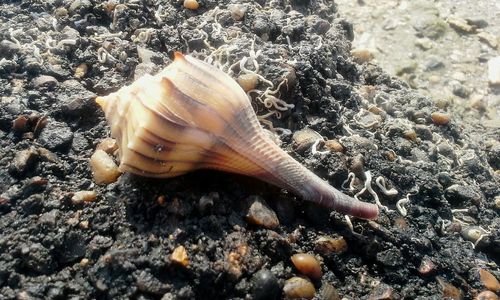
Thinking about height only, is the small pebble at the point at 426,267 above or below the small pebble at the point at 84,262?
below

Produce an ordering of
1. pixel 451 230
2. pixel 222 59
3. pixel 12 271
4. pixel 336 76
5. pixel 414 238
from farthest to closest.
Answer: pixel 336 76, pixel 222 59, pixel 451 230, pixel 414 238, pixel 12 271

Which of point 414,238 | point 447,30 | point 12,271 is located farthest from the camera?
point 447,30

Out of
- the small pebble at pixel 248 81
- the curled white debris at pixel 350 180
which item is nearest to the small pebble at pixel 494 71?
the curled white debris at pixel 350 180

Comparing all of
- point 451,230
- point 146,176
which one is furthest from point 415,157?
point 146,176

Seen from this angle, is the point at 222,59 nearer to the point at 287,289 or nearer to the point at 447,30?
the point at 287,289

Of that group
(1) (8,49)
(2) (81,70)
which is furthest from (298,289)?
(1) (8,49)

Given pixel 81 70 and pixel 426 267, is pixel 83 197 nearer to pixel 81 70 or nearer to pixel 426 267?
pixel 81 70

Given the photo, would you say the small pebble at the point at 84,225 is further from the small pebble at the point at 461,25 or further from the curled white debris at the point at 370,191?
the small pebble at the point at 461,25
